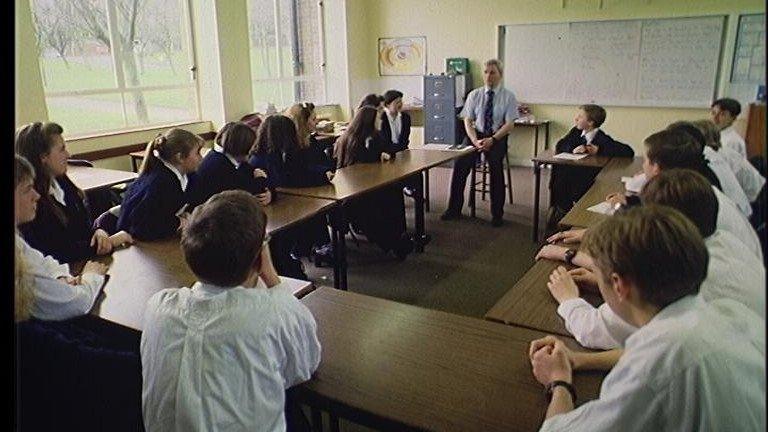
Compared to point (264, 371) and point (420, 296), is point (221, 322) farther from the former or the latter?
point (420, 296)

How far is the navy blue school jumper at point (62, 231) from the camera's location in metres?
2.05

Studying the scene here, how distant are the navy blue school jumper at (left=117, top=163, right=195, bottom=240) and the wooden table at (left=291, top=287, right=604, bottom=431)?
3.60 ft

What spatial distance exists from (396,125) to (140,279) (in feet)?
11.4

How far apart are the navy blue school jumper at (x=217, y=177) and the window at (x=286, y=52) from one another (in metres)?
4.02

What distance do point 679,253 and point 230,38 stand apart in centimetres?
596

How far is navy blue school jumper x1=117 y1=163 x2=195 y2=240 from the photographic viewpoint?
2371 mm

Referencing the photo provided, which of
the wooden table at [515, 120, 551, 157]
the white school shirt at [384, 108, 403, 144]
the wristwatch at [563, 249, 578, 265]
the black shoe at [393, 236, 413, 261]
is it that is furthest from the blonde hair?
the wooden table at [515, 120, 551, 157]

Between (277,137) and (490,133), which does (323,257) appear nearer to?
(277,137)

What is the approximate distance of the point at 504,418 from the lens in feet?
3.70

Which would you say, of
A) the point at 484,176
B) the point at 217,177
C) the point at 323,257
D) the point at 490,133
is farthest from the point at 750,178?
the point at 484,176

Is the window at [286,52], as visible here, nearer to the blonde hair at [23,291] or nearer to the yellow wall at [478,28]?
the yellow wall at [478,28]

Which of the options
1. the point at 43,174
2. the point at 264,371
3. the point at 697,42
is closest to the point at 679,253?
the point at 264,371

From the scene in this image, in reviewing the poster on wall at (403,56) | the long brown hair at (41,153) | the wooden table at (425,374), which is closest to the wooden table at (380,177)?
the long brown hair at (41,153)

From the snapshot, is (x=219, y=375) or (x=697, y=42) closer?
(x=219, y=375)
